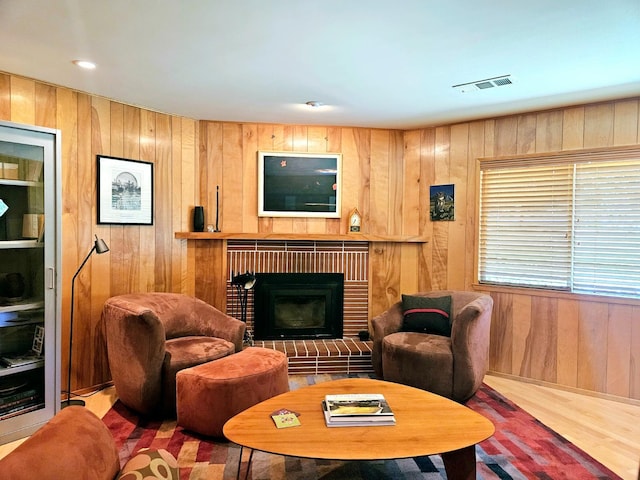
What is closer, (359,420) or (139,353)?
(359,420)

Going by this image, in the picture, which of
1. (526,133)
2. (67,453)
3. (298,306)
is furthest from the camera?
(298,306)

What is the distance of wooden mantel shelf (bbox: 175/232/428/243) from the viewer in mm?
4262

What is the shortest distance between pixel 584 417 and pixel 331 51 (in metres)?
3.10

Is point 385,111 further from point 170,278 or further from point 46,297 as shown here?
point 46,297

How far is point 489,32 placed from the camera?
239 centimetres

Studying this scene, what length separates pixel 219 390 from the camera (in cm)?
272

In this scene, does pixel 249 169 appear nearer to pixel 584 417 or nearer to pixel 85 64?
pixel 85 64

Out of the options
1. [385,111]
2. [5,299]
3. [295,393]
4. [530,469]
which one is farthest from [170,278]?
[530,469]

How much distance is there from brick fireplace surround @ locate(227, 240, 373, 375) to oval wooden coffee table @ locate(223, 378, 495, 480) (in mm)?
1666

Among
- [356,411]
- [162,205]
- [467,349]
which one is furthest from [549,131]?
[162,205]

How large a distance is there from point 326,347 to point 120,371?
1.83 meters

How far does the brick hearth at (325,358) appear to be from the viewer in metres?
4.05

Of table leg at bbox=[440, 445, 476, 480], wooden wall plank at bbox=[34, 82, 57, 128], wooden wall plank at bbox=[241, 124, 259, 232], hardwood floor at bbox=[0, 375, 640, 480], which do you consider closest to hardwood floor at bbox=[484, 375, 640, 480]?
hardwood floor at bbox=[0, 375, 640, 480]

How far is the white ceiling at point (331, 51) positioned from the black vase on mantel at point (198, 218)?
978 millimetres
